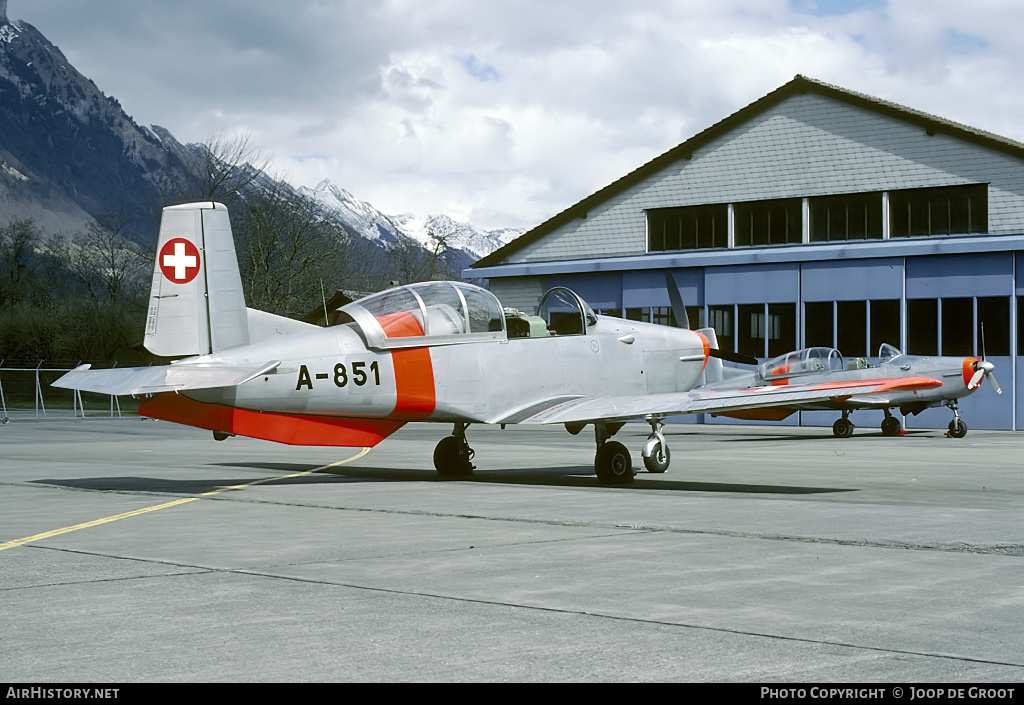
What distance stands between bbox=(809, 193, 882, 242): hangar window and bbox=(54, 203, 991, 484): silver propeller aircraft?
2914 centimetres

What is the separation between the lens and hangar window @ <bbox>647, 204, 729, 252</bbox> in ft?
151

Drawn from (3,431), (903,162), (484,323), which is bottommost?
(3,431)

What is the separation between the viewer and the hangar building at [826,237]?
130 ft

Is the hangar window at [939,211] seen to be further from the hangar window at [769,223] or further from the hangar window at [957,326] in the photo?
the hangar window at [769,223]

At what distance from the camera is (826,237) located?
43.4 meters

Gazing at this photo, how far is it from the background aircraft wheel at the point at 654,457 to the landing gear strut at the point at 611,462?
0.36m

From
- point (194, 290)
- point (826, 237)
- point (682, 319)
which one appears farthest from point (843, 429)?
point (194, 290)

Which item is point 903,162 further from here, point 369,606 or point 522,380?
point 369,606

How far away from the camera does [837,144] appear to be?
142 feet

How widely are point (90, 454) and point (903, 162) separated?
31309 mm

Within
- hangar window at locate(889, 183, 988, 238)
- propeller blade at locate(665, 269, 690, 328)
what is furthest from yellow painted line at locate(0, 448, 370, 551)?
hangar window at locate(889, 183, 988, 238)

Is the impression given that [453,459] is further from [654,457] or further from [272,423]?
[272,423]

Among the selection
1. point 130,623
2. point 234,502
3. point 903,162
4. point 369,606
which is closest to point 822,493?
point 234,502

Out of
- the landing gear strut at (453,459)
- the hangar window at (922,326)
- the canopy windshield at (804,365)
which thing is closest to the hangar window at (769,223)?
the hangar window at (922,326)
